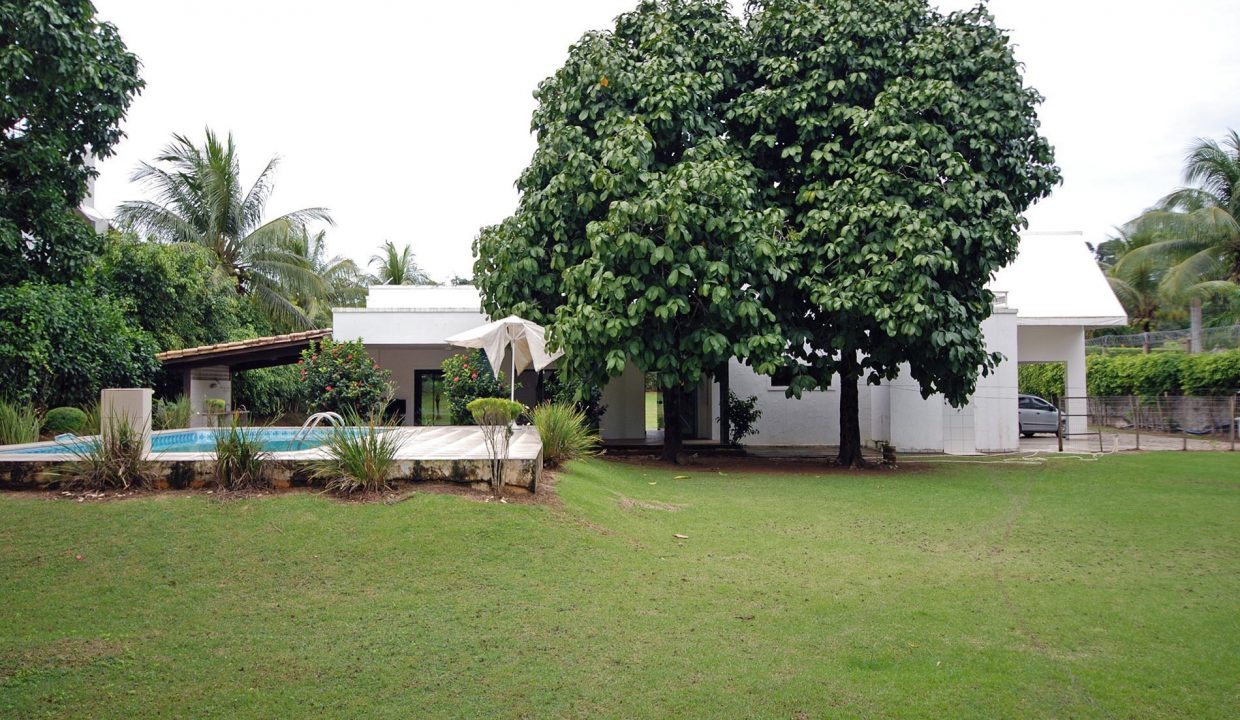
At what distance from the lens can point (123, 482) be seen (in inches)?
310

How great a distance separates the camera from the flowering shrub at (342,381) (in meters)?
16.7

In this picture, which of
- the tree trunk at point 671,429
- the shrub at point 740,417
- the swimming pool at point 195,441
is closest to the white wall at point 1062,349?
the shrub at point 740,417

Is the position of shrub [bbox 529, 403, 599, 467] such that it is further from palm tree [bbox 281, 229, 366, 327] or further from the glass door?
palm tree [bbox 281, 229, 366, 327]

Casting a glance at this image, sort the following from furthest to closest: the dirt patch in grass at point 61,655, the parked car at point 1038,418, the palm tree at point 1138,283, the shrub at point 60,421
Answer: the palm tree at point 1138,283 < the parked car at point 1038,418 < the shrub at point 60,421 < the dirt patch in grass at point 61,655

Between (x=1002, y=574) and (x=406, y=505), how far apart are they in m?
5.10

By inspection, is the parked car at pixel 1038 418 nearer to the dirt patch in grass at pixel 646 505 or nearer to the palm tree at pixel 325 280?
the dirt patch in grass at pixel 646 505

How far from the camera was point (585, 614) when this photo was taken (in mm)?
5809

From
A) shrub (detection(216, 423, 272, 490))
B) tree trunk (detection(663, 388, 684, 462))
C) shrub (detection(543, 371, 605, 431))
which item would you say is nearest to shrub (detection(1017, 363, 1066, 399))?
shrub (detection(543, 371, 605, 431))

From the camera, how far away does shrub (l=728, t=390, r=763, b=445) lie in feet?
66.7

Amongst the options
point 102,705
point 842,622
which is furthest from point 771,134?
point 102,705

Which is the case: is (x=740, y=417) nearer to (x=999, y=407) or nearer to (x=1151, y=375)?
(x=999, y=407)

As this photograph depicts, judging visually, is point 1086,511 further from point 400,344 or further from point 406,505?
point 400,344

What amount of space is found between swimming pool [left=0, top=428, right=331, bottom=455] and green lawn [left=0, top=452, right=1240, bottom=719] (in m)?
0.84

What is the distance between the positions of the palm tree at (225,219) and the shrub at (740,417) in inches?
584
